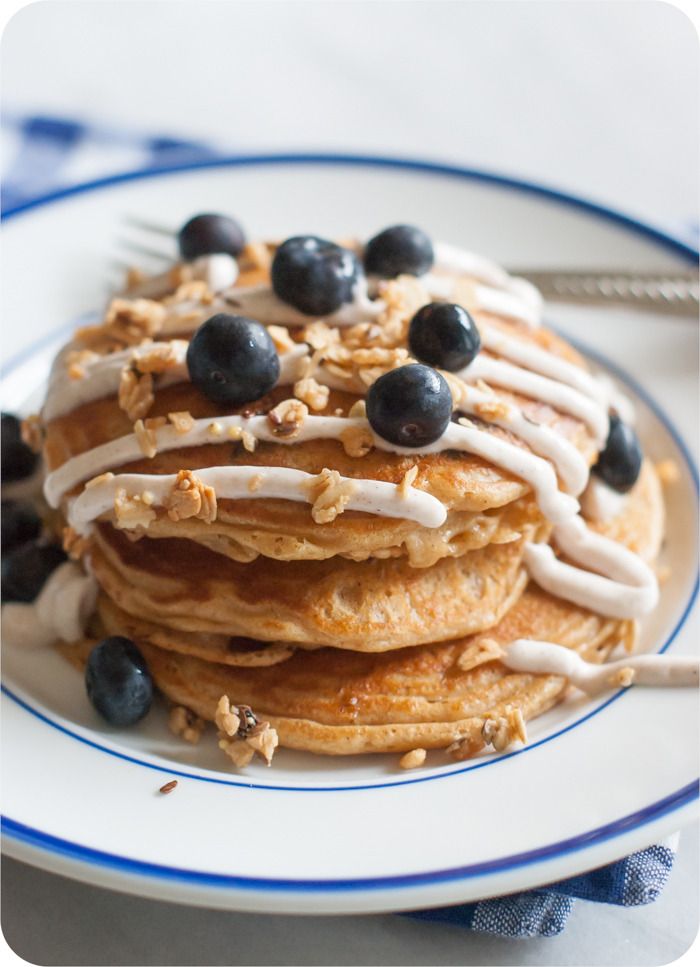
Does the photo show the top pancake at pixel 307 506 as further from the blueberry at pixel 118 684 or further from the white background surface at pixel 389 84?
the white background surface at pixel 389 84

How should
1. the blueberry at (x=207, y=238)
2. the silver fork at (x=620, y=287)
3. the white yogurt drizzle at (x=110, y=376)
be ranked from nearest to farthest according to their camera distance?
the white yogurt drizzle at (x=110, y=376)
the blueberry at (x=207, y=238)
the silver fork at (x=620, y=287)

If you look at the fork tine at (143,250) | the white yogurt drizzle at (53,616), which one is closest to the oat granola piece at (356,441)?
the white yogurt drizzle at (53,616)

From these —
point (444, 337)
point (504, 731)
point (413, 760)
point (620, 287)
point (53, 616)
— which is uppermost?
point (620, 287)

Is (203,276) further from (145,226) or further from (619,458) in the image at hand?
(619,458)

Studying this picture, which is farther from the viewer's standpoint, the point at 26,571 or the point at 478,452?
the point at 26,571

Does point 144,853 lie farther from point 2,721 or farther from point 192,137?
point 192,137

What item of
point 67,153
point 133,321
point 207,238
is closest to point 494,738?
point 133,321

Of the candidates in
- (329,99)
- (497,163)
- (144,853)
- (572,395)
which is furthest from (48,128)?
(144,853)
